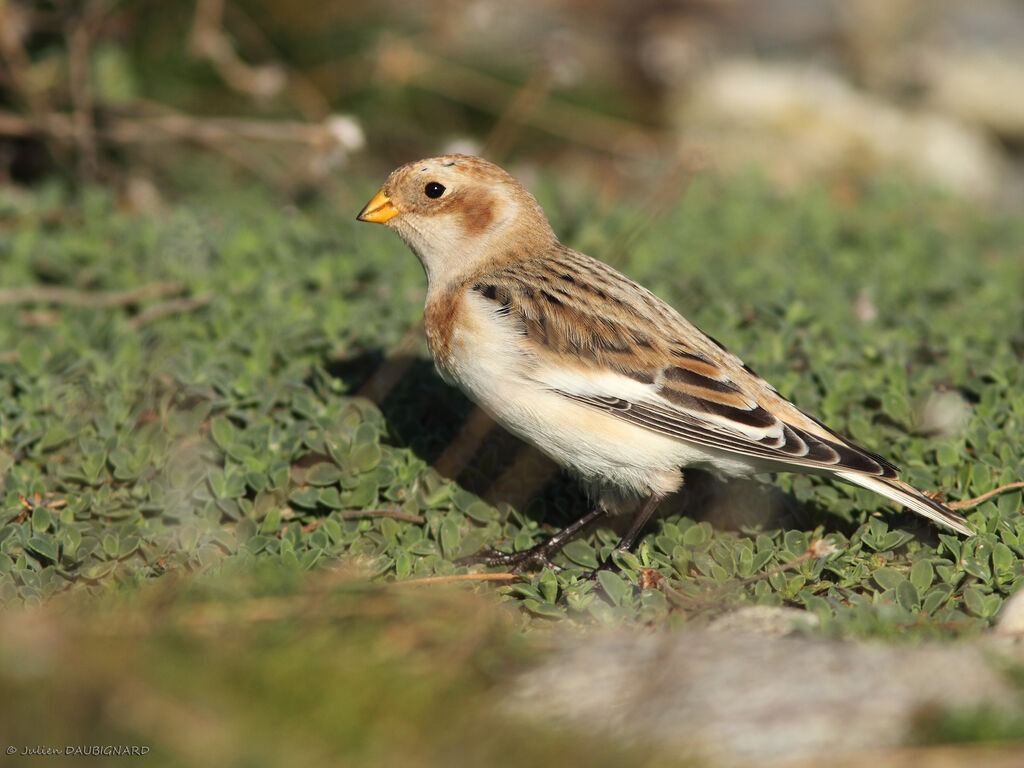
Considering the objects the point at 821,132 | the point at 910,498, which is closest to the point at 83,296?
the point at 910,498

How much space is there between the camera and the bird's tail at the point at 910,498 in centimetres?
321

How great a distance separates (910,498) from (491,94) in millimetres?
4869

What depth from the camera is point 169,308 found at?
457 cm

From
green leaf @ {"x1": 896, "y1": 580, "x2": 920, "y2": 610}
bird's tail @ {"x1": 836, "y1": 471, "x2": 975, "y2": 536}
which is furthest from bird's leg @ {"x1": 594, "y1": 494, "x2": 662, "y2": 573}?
green leaf @ {"x1": 896, "y1": 580, "x2": 920, "y2": 610}

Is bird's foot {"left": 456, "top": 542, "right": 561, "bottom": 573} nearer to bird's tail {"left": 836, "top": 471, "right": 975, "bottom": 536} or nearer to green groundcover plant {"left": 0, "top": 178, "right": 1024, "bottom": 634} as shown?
green groundcover plant {"left": 0, "top": 178, "right": 1024, "bottom": 634}

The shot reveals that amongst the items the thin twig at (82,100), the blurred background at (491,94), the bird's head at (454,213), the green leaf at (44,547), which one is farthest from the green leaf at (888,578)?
the thin twig at (82,100)

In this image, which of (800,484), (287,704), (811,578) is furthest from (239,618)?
(800,484)

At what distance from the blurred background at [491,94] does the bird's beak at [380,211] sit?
4.71 feet

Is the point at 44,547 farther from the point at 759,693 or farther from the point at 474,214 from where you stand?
the point at 759,693

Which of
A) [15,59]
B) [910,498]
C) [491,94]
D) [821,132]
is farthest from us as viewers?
[821,132]

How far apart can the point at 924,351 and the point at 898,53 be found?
4404mm

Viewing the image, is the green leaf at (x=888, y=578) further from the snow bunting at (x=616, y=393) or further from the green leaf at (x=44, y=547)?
the green leaf at (x=44, y=547)

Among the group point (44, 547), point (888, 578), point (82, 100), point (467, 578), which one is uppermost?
point (82, 100)

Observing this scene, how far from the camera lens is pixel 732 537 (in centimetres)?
356
